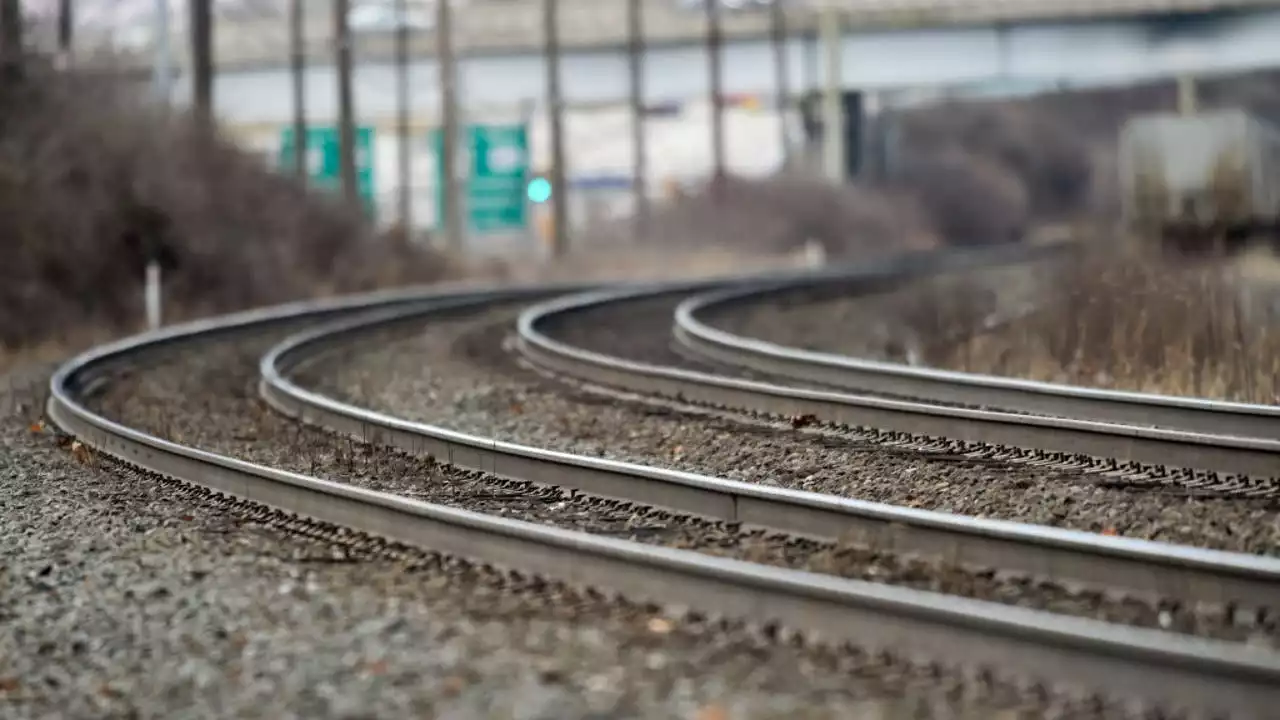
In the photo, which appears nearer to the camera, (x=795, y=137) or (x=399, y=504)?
(x=399, y=504)

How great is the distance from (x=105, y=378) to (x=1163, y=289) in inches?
365

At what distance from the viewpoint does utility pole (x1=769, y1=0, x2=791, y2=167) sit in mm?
60969

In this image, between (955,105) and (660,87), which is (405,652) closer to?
(660,87)

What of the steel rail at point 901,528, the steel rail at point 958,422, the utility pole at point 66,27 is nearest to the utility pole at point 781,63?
the utility pole at point 66,27

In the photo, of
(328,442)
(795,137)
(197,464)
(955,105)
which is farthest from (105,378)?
(955,105)

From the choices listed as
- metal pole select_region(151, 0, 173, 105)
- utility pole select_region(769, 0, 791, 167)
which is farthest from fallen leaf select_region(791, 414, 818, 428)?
utility pole select_region(769, 0, 791, 167)

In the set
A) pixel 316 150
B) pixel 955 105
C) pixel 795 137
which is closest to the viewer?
pixel 316 150

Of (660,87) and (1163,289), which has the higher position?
(660,87)

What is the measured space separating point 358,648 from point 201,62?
30.0m

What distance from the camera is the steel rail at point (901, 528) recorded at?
6824mm

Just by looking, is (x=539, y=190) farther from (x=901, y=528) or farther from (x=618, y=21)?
(x=901, y=528)

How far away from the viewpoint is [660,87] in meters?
64.9

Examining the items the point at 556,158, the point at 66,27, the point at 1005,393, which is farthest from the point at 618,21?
the point at 1005,393

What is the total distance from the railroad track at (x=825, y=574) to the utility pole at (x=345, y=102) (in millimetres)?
28826
